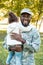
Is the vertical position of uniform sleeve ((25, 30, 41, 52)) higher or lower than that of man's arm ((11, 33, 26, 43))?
lower

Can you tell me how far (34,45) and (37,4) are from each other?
88.8 feet

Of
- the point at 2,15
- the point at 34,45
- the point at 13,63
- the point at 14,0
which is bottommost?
the point at 2,15

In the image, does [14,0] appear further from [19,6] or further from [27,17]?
[27,17]

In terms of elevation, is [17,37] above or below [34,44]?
above

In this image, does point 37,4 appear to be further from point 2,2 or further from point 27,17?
point 27,17

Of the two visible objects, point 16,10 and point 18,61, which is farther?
point 16,10

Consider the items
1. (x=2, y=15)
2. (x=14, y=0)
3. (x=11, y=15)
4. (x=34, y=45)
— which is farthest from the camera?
(x=2, y=15)

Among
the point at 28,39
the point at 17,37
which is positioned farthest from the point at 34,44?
the point at 17,37

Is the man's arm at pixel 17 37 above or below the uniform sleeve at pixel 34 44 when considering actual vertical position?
above

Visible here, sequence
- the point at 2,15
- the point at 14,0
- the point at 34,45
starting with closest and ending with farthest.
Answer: the point at 34,45, the point at 14,0, the point at 2,15

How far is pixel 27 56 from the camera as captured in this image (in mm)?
4570

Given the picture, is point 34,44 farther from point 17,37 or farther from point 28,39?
point 17,37

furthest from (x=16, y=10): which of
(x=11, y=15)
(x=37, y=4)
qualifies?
(x=11, y=15)

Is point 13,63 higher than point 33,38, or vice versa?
point 33,38
